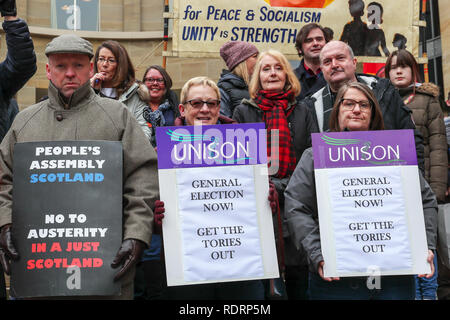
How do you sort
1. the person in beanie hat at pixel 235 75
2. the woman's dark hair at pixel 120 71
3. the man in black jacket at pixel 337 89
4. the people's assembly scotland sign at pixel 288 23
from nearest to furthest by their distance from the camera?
the man in black jacket at pixel 337 89
the person in beanie hat at pixel 235 75
the woman's dark hair at pixel 120 71
the people's assembly scotland sign at pixel 288 23

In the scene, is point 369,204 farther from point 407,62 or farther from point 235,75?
point 407,62

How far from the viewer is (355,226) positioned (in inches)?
153

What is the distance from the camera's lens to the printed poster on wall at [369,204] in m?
3.84

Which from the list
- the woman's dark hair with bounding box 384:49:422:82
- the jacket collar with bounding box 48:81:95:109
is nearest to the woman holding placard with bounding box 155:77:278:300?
the jacket collar with bounding box 48:81:95:109

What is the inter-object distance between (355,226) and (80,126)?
181cm

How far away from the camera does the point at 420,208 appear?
13.0ft

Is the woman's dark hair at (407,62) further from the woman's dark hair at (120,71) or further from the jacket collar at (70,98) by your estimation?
the jacket collar at (70,98)

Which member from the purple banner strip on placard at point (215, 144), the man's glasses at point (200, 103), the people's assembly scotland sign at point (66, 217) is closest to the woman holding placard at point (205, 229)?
the man's glasses at point (200, 103)

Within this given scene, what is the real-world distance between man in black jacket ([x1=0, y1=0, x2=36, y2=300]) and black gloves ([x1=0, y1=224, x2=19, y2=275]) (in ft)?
2.20

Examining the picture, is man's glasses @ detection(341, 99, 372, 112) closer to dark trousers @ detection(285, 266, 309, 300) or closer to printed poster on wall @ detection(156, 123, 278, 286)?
printed poster on wall @ detection(156, 123, 278, 286)

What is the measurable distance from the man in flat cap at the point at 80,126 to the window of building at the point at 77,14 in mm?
9055

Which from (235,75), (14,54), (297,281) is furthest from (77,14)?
(297,281)

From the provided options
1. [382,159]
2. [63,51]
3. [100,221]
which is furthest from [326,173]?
[63,51]

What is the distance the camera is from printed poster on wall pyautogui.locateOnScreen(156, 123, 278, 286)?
3.85 meters
